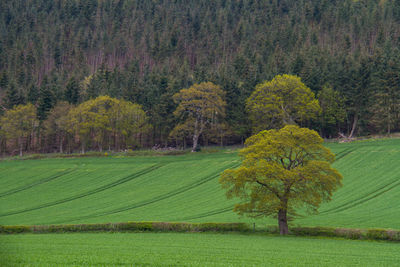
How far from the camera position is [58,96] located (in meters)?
144

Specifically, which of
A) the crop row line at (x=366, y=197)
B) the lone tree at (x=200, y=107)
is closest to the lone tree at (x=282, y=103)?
the lone tree at (x=200, y=107)

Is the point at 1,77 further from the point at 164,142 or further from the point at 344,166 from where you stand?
the point at 344,166

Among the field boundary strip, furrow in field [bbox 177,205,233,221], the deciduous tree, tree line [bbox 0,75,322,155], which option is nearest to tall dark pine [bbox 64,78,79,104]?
tree line [bbox 0,75,322,155]

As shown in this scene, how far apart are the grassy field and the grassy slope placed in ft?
37.1

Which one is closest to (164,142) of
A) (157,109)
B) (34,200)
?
(157,109)

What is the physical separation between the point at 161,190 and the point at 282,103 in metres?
46.4

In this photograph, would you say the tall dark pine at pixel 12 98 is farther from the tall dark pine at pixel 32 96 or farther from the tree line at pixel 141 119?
the tree line at pixel 141 119

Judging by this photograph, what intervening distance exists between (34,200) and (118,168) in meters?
24.2

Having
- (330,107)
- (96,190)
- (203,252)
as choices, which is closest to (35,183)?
(96,190)

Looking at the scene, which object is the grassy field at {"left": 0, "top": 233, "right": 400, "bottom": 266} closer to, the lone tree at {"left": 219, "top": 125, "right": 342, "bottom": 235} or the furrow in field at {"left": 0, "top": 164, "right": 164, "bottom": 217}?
the lone tree at {"left": 219, "top": 125, "right": 342, "bottom": 235}

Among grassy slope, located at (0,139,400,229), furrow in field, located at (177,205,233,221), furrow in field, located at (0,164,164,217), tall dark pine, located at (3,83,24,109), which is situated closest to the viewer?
furrow in field, located at (177,205,233,221)

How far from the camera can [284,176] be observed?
44562mm

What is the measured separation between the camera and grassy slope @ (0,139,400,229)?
56.0 meters

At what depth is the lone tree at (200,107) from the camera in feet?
368
